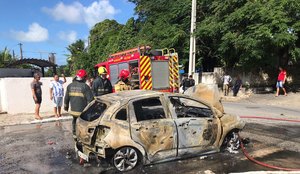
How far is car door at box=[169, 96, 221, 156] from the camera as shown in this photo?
6578 millimetres

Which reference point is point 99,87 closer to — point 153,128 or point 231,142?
point 153,128

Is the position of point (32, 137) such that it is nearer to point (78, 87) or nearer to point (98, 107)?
point (78, 87)

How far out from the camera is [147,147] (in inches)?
246

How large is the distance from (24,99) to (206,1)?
1597 cm

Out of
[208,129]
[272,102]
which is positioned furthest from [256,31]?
[208,129]

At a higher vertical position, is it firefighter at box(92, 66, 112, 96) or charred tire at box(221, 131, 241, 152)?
firefighter at box(92, 66, 112, 96)

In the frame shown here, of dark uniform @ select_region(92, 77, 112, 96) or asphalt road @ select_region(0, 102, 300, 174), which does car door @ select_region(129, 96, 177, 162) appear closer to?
asphalt road @ select_region(0, 102, 300, 174)

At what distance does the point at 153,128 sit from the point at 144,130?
0.18 metres

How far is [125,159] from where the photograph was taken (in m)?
6.15

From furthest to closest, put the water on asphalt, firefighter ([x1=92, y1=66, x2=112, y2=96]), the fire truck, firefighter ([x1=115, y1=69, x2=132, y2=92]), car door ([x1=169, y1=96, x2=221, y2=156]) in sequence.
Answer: the fire truck < firefighter ([x1=92, y1=66, x2=112, y2=96]) < firefighter ([x1=115, y1=69, x2=132, y2=92]) < car door ([x1=169, y1=96, x2=221, y2=156]) < the water on asphalt

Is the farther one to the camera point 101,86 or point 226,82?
point 226,82

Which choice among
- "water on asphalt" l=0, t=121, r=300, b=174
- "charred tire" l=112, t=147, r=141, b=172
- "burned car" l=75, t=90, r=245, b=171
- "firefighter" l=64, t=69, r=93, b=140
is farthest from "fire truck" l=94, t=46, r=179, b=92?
"charred tire" l=112, t=147, r=141, b=172

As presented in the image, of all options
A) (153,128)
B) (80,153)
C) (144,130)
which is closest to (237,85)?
(153,128)

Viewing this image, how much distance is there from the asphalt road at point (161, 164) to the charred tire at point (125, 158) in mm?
144
